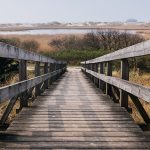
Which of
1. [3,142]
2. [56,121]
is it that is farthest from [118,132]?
[3,142]

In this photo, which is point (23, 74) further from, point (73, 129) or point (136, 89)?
point (136, 89)

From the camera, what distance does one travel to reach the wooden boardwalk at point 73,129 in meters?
4.88

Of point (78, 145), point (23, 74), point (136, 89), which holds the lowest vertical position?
point (78, 145)

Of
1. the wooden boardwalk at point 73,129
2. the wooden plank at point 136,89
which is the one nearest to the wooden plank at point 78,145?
the wooden boardwalk at point 73,129

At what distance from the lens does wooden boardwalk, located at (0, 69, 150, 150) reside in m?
4.88

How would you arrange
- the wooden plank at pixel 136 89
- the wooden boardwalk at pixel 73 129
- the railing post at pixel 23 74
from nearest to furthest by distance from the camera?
1. the wooden plank at pixel 136 89
2. the wooden boardwalk at pixel 73 129
3. the railing post at pixel 23 74

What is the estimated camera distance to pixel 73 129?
564cm

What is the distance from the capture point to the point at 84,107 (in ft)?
25.3

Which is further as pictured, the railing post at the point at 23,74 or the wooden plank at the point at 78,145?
the railing post at the point at 23,74

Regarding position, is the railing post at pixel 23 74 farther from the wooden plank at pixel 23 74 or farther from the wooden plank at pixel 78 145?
the wooden plank at pixel 78 145

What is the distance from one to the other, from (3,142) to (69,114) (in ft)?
6.91

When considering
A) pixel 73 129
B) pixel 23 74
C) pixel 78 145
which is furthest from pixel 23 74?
pixel 78 145

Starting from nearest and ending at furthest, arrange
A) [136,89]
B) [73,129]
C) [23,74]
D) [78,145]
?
[78,145] < [136,89] < [73,129] < [23,74]

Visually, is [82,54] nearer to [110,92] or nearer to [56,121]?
[110,92]
